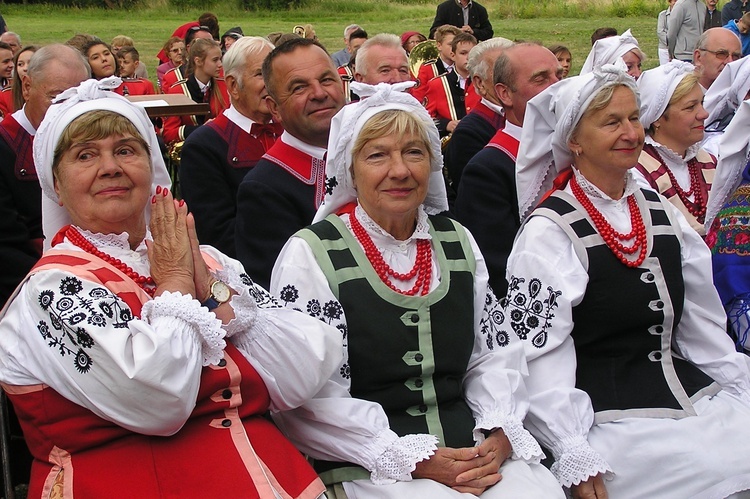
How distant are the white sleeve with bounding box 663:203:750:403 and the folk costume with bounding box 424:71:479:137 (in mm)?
4572

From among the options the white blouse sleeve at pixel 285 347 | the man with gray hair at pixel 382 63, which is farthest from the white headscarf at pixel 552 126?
the man with gray hair at pixel 382 63

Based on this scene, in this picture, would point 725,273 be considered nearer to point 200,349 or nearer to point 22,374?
point 200,349

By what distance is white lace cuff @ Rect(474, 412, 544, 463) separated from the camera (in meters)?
2.43

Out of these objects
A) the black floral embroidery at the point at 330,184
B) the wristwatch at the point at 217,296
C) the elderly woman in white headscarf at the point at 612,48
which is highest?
the elderly woman in white headscarf at the point at 612,48

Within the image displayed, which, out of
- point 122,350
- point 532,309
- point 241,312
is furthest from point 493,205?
point 122,350

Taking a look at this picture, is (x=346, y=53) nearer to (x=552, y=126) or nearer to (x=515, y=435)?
(x=552, y=126)

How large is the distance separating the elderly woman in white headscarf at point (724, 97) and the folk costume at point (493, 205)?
4.18 feet

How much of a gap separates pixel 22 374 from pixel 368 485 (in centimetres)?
96

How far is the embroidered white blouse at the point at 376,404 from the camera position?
2.33 meters

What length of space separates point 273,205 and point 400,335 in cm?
115

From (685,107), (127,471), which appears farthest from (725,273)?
(127,471)

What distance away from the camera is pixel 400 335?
2465 millimetres

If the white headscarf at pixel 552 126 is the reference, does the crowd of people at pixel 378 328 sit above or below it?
below

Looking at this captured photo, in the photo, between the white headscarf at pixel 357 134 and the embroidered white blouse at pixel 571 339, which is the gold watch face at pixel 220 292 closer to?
the white headscarf at pixel 357 134
